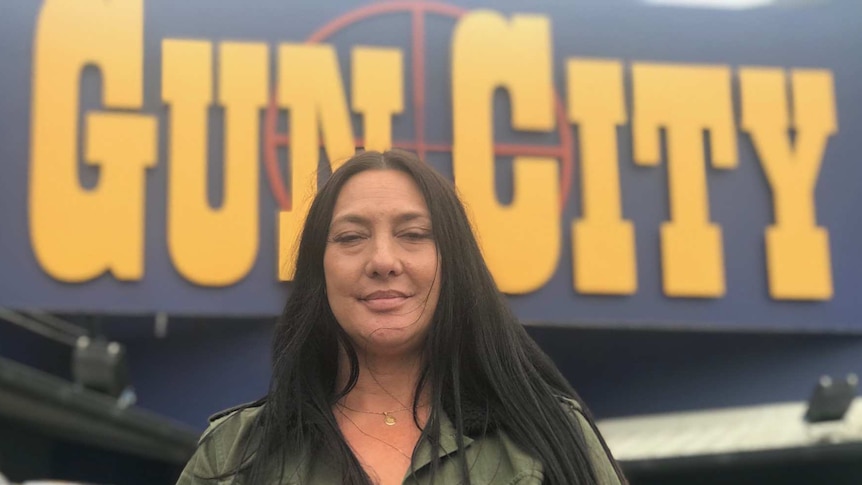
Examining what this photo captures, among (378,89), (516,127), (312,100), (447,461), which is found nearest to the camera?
(447,461)

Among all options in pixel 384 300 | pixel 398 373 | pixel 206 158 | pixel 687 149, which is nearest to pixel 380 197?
pixel 384 300

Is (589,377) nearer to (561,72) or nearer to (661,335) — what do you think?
(661,335)

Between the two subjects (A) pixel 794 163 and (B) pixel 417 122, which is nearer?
(B) pixel 417 122

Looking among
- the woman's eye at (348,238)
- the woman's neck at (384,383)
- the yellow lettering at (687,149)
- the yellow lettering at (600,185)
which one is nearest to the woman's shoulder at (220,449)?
the woman's neck at (384,383)

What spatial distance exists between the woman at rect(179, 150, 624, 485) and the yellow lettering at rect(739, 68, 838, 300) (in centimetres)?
592

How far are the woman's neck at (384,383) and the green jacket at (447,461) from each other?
7 cm

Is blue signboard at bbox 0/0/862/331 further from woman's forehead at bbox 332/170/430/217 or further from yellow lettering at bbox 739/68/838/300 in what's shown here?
woman's forehead at bbox 332/170/430/217

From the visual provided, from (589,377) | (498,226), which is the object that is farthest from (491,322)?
(589,377)

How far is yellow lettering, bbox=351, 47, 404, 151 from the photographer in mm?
6789

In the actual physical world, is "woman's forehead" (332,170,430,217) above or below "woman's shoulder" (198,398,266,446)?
above

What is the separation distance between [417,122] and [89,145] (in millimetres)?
2203

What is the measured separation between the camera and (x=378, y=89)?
685 cm

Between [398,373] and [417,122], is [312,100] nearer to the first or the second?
[417,122]

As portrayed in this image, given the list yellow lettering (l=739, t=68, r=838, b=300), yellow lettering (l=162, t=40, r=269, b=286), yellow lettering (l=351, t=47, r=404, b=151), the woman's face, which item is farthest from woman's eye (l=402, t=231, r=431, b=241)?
yellow lettering (l=739, t=68, r=838, b=300)
